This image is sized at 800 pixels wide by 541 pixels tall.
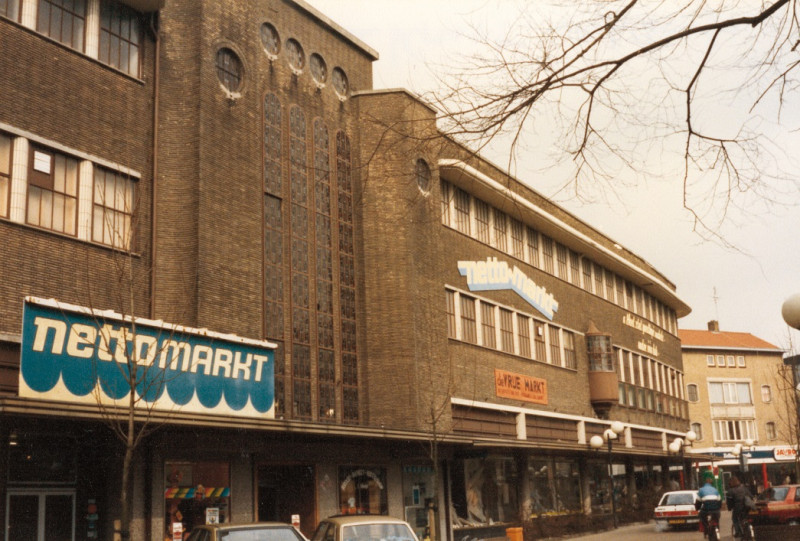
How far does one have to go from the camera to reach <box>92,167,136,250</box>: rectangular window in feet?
68.8

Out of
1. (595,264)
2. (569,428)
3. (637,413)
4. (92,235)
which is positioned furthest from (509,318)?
(92,235)

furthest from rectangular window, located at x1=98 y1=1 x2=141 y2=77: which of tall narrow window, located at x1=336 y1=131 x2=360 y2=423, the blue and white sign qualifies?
tall narrow window, located at x1=336 y1=131 x2=360 y2=423

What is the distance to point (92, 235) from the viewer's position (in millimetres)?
20719

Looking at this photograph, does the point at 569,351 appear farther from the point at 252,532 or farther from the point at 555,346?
the point at 252,532

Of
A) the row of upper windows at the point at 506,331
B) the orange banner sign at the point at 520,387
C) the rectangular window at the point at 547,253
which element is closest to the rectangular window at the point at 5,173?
the row of upper windows at the point at 506,331

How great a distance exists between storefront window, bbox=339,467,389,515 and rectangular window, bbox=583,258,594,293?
854 inches

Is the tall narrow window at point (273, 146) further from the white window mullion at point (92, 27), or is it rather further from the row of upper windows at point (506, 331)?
the row of upper windows at point (506, 331)

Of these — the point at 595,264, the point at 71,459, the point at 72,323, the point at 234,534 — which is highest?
the point at 595,264

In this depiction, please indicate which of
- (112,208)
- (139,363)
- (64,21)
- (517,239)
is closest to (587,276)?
(517,239)

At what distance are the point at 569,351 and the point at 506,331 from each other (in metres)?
6.97

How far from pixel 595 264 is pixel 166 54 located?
29350mm

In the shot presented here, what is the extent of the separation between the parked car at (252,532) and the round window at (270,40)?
17.0m

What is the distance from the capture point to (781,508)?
27328 mm

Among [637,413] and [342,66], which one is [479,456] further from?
[637,413]
